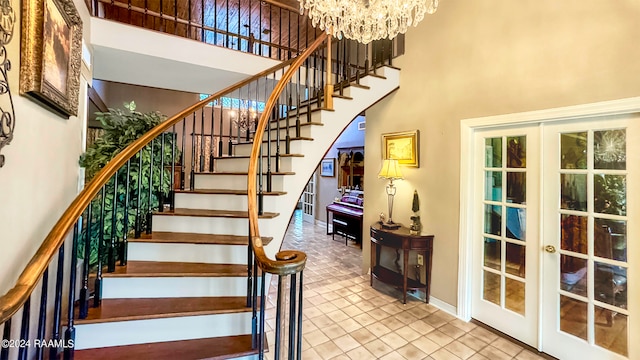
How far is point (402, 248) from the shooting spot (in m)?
3.15

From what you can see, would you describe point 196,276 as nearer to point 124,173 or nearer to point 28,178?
point 28,178

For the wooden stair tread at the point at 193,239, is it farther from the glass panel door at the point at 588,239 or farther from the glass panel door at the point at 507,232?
the glass panel door at the point at 588,239

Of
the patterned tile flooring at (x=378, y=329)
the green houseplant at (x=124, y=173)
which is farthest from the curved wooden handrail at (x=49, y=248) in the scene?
the patterned tile flooring at (x=378, y=329)

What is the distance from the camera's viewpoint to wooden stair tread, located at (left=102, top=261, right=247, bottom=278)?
6.39ft

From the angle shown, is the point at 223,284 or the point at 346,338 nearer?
the point at 223,284

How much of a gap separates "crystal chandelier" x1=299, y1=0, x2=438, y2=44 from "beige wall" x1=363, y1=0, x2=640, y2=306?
780 mm

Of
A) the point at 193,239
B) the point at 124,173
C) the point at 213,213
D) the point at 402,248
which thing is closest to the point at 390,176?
the point at 402,248

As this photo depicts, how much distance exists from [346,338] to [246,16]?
5.55 m

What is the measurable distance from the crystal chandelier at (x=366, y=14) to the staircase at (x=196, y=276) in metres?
0.89

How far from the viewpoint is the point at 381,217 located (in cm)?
374

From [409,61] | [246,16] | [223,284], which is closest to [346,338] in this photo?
[223,284]

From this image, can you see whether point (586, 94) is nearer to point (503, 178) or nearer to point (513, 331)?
point (503, 178)

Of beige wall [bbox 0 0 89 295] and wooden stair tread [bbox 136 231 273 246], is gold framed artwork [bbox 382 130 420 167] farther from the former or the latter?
beige wall [bbox 0 0 89 295]

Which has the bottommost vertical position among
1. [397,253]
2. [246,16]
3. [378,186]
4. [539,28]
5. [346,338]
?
[346,338]
